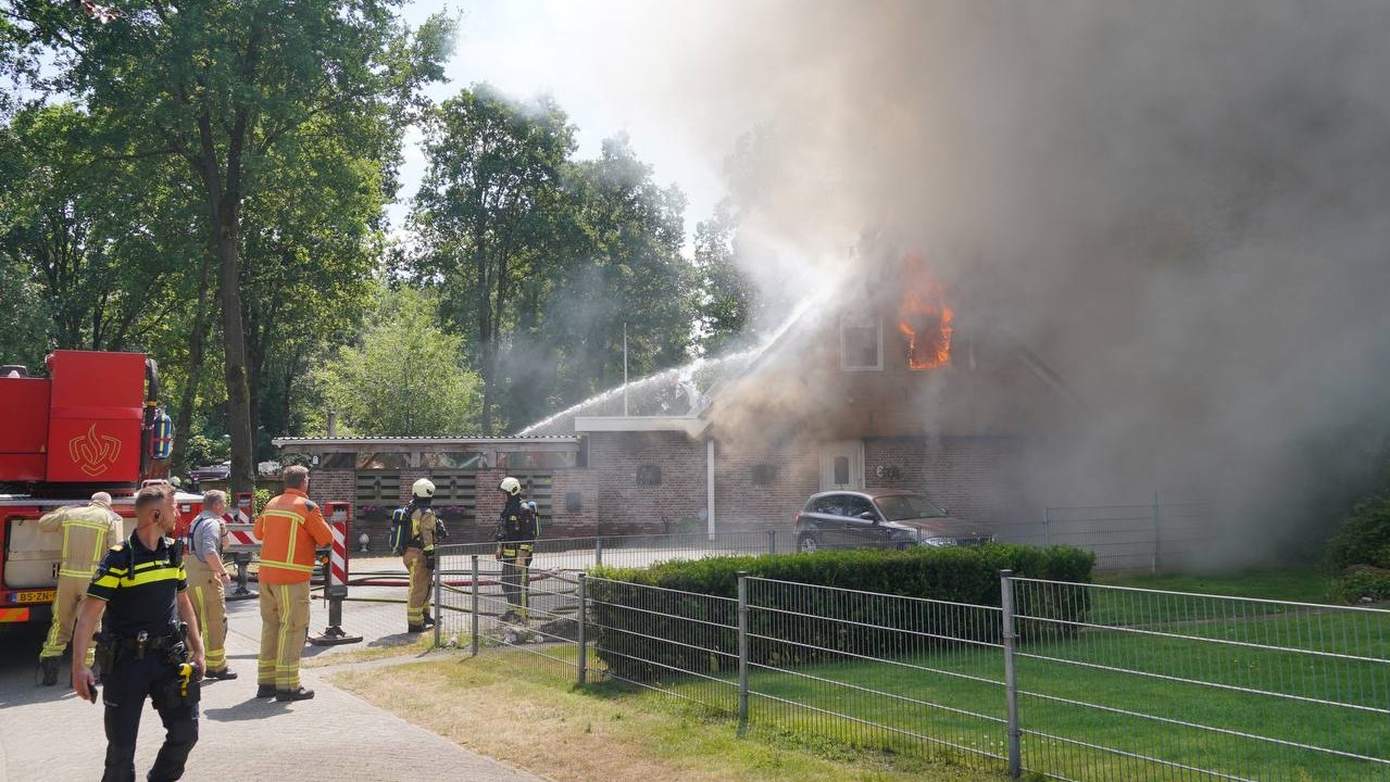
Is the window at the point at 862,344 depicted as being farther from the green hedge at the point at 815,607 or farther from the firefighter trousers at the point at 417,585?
→ the firefighter trousers at the point at 417,585

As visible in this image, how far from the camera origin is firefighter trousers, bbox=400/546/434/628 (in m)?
12.5

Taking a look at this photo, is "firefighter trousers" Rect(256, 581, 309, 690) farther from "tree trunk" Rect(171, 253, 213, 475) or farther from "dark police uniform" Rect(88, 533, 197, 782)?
"tree trunk" Rect(171, 253, 213, 475)

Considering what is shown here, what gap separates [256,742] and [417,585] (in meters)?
→ 5.23

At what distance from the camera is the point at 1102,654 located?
18.9ft

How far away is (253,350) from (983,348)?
28876 mm

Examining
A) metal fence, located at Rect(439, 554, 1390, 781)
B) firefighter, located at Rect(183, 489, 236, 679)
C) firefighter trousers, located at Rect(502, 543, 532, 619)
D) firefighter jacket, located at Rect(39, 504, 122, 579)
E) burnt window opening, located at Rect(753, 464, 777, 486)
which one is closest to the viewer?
metal fence, located at Rect(439, 554, 1390, 781)

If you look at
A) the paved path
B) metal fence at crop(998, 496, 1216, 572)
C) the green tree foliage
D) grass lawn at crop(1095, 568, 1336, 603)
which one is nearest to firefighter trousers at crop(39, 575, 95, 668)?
the paved path

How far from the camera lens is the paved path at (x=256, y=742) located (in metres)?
6.58

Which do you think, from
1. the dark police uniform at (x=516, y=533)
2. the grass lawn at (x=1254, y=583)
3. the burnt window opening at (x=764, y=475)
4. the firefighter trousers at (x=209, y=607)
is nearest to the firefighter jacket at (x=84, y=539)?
the firefighter trousers at (x=209, y=607)

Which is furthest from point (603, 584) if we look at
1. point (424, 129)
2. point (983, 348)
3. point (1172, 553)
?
point (424, 129)

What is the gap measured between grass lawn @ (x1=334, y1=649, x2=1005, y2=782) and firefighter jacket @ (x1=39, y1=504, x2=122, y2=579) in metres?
2.35

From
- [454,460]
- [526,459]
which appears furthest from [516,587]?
[454,460]

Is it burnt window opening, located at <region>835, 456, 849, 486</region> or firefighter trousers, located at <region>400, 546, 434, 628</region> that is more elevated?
burnt window opening, located at <region>835, 456, 849, 486</region>

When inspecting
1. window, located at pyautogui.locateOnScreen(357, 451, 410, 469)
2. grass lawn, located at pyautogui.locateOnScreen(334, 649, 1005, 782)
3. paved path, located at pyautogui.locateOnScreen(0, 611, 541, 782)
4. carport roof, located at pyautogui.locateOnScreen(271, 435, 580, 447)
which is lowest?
paved path, located at pyautogui.locateOnScreen(0, 611, 541, 782)
